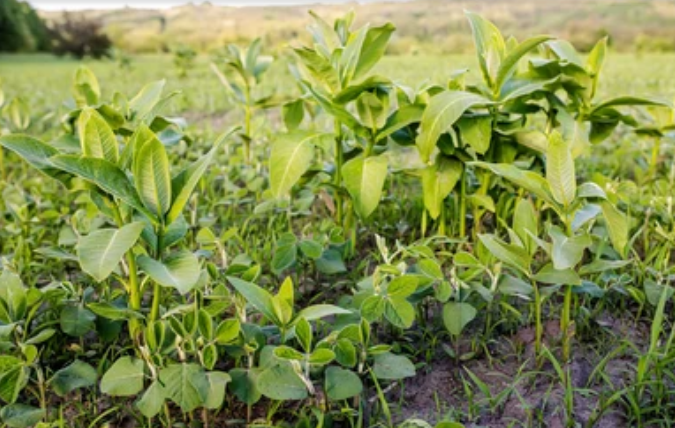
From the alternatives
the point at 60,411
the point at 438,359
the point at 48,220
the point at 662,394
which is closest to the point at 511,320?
the point at 438,359

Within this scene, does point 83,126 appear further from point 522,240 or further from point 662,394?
point 662,394

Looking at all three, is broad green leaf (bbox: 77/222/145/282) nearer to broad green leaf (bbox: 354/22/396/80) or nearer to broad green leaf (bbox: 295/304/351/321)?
broad green leaf (bbox: 295/304/351/321)

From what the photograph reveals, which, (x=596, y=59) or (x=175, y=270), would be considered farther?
(x=596, y=59)

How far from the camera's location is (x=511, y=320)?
1610 millimetres

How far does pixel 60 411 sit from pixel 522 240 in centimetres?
109

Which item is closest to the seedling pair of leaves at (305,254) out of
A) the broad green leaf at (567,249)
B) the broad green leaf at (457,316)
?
the broad green leaf at (457,316)

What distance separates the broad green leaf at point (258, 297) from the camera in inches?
50.1

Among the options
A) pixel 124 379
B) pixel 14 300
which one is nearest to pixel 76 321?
pixel 14 300

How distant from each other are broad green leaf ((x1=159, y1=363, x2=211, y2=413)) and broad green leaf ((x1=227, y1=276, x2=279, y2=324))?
6.7 inches

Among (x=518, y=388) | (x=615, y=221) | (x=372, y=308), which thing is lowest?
(x=518, y=388)

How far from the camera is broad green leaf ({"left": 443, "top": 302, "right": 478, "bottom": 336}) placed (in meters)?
1.41

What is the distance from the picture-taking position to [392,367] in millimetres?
1321

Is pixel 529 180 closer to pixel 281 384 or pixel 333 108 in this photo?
pixel 333 108

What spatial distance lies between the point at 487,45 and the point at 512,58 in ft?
0.41
